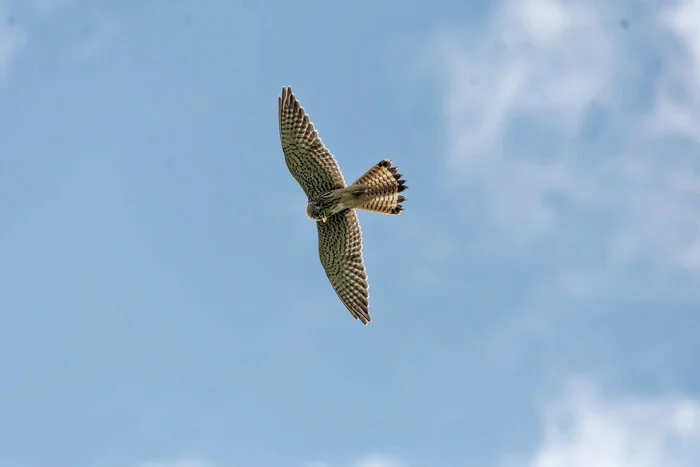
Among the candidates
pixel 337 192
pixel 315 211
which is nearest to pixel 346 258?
pixel 315 211

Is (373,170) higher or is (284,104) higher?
(284,104)

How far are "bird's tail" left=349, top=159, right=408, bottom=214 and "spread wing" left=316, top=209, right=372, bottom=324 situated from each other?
0.81 metres

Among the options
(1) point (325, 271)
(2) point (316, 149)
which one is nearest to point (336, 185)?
(2) point (316, 149)

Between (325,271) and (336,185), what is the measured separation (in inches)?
79.1

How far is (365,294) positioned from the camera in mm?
18203

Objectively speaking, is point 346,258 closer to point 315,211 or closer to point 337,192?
point 315,211

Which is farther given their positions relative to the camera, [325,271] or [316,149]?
[325,271]

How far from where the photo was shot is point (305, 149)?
17.3 metres

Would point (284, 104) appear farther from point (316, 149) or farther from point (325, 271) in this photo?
point (325, 271)

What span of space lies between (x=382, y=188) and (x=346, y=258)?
6.16ft

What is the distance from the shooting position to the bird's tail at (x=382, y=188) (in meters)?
16.9

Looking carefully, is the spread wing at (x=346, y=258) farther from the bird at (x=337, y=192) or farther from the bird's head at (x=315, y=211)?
the bird's head at (x=315, y=211)

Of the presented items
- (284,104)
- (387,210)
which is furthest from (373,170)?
(284,104)

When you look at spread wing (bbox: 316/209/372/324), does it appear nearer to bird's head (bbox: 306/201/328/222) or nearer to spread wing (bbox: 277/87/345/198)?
bird's head (bbox: 306/201/328/222)
